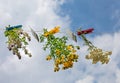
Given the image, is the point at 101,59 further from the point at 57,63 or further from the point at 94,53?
the point at 57,63

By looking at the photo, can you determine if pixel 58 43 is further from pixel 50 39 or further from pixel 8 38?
pixel 8 38

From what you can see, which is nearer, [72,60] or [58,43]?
[72,60]

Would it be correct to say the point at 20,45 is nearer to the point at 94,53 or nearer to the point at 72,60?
the point at 72,60

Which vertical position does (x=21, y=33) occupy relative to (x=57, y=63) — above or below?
above

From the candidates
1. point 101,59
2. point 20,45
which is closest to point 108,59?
point 101,59

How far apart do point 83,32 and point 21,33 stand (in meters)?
3.81

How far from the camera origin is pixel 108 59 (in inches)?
899

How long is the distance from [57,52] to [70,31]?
1491 mm

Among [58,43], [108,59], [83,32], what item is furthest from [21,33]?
[108,59]

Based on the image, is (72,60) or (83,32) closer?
(72,60)

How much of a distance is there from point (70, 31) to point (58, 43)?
42.5 inches

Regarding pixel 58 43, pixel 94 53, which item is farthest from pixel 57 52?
pixel 94 53

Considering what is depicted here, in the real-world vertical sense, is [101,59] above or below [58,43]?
below

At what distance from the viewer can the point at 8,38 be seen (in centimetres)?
2286
